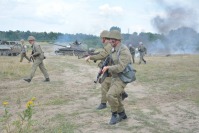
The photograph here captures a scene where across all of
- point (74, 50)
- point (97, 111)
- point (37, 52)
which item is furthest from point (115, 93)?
point (74, 50)

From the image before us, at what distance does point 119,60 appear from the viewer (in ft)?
23.1

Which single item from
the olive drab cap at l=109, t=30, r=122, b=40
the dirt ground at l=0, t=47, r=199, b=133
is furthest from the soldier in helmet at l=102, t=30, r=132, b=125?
the dirt ground at l=0, t=47, r=199, b=133

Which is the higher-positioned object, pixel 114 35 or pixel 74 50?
pixel 114 35

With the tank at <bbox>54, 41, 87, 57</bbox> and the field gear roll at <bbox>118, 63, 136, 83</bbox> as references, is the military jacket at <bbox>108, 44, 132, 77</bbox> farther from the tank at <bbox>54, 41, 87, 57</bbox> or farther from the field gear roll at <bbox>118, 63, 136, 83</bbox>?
the tank at <bbox>54, 41, 87, 57</bbox>

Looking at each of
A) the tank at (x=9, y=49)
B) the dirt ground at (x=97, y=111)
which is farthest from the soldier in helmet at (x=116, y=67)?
the tank at (x=9, y=49)

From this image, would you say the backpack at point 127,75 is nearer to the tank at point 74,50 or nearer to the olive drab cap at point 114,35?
the olive drab cap at point 114,35

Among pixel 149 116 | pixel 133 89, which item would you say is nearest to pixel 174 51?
pixel 133 89

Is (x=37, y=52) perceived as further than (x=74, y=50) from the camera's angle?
No

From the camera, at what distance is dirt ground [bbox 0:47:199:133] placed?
7227mm

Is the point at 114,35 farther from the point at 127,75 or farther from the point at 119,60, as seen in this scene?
the point at 127,75

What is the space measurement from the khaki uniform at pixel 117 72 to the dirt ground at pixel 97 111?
52 cm

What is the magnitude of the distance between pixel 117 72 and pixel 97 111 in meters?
1.97

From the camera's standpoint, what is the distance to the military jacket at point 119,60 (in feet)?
22.9

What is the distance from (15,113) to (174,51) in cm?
5619
